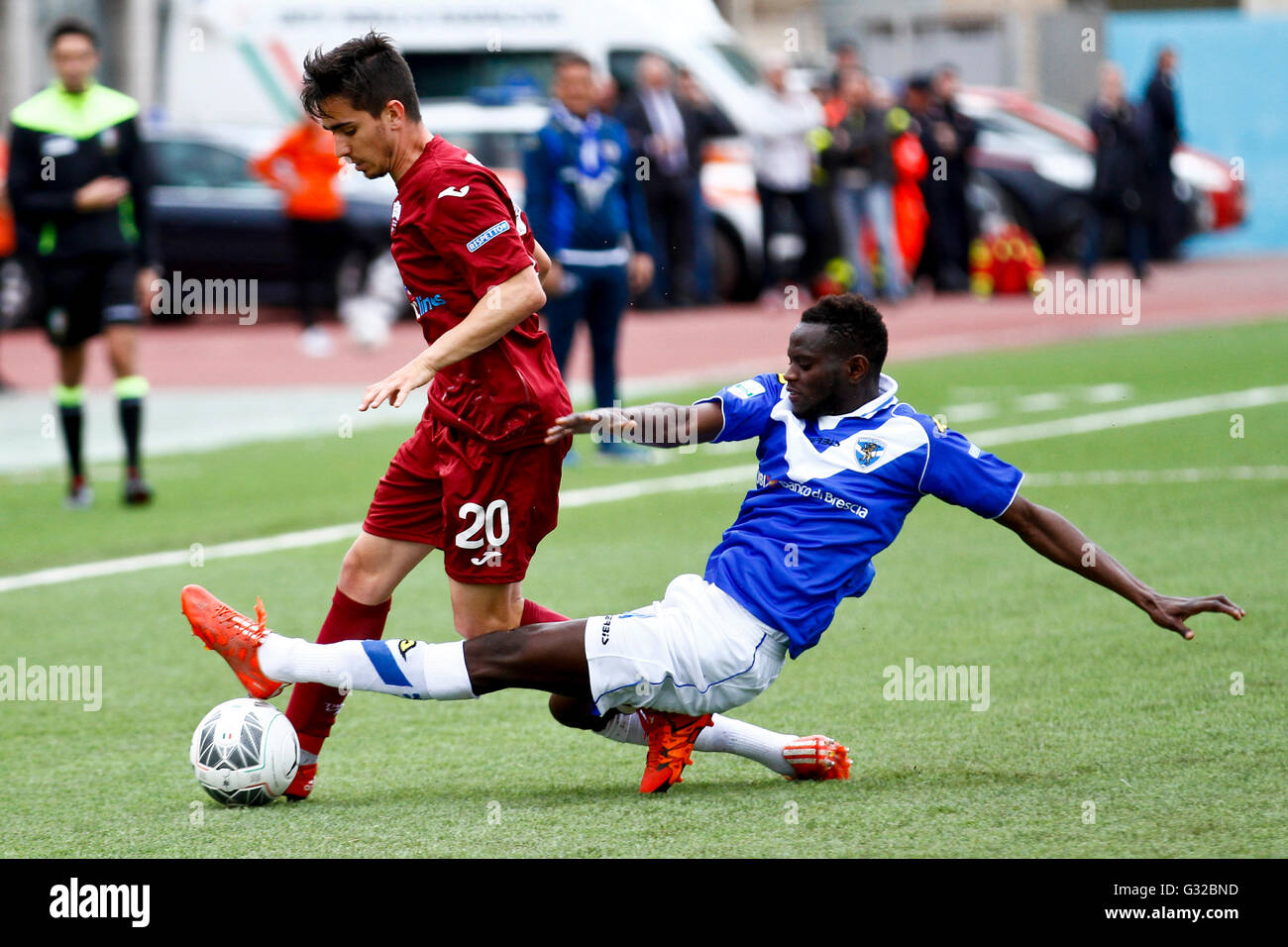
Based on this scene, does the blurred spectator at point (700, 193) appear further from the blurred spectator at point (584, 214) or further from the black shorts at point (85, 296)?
the black shorts at point (85, 296)

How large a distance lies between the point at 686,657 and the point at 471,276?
1.08 m

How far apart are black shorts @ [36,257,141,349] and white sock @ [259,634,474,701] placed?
6.23 m

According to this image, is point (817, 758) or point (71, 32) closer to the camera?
point (817, 758)

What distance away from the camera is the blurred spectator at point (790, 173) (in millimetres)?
22031

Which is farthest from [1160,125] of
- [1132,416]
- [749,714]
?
[749,714]

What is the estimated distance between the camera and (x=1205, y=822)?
475 centimetres

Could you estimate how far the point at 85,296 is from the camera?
36.5 ft

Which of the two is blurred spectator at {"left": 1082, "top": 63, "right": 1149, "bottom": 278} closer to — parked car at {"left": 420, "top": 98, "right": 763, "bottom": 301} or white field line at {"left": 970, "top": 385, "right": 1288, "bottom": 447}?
parked car at {"left": 420, "top": 98, "right": 763, "bottom": 301}

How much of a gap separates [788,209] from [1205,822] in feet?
59.9

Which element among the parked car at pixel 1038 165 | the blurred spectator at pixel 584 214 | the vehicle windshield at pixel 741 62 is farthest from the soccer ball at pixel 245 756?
the parked car at pixel 1038 165

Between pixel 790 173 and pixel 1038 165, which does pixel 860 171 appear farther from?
pixel 1038 165

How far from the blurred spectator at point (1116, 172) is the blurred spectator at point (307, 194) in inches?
338
